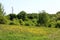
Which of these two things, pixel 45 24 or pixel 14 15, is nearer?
pixel 45 24

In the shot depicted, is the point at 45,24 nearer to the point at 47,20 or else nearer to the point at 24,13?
the point at 47,20

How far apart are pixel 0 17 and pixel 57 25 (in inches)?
704

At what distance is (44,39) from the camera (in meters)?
24.5

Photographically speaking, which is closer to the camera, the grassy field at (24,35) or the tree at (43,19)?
the grassy field at (24,35)

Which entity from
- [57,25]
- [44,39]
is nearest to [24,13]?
[57,25]

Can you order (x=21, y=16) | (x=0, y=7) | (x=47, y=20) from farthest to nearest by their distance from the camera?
(x=21, y=16) < (x=0, y=7) < (x=47, y=20)

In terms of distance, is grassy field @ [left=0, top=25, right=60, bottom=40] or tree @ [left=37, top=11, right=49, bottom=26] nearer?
grassy field @ [left=0, top=25, right=60, bottom=40]

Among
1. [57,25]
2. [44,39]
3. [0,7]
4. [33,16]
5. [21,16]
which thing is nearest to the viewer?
[44,39]

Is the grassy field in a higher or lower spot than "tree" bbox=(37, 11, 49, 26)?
lower

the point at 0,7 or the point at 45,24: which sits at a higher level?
the point at 0,7

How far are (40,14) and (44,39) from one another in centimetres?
3839

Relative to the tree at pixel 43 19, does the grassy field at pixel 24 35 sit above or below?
below

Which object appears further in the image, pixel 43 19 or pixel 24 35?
pixel 43 19

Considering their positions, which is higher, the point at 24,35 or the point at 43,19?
the point at 43,19
